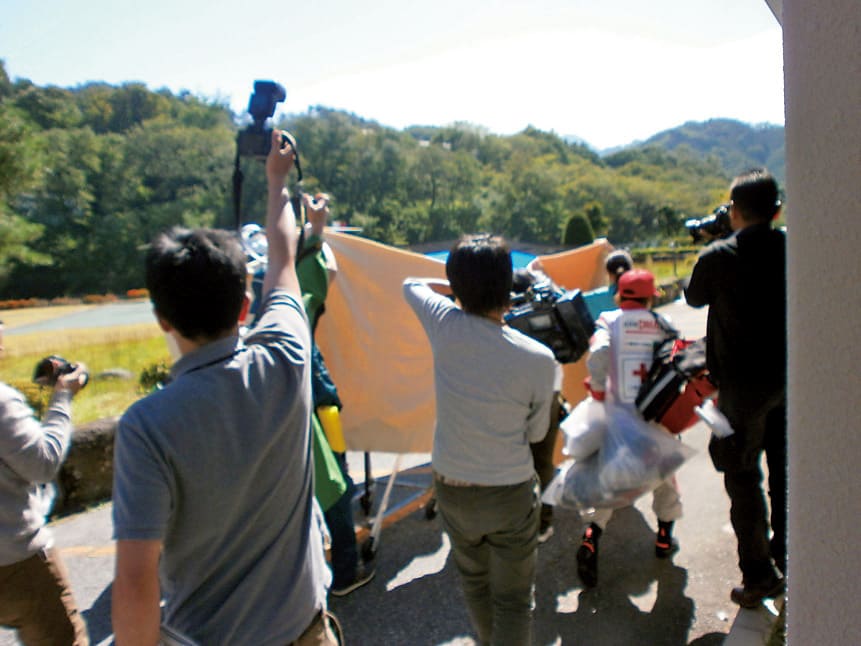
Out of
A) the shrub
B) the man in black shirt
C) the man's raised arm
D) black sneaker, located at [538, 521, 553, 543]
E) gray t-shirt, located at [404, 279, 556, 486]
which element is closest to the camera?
the man's raised arm

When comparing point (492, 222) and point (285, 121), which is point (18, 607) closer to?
point (492, 222)

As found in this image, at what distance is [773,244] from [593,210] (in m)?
41.9

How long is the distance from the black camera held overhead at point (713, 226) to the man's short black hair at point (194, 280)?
2.52 m

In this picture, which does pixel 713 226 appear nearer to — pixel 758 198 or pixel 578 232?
pixel 758 198

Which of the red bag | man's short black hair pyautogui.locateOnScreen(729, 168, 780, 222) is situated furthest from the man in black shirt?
the red bag

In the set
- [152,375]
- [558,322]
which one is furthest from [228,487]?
[152,375]

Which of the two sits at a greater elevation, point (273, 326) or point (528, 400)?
point (273, 326)

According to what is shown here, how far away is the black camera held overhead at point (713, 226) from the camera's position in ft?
9.68

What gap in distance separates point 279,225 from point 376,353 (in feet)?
7.02

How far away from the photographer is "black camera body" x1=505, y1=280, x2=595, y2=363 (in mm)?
2971

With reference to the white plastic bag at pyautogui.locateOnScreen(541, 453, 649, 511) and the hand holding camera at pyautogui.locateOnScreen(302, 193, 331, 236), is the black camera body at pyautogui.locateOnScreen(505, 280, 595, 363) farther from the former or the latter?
the hand holding camera at pyautogui.locateOnScreen(302, 193, 331, 236)

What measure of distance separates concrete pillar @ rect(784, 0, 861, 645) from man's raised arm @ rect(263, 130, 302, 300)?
1197mm

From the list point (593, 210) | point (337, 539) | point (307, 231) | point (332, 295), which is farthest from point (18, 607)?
point (593, 210)

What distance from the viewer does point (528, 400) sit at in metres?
2.09
